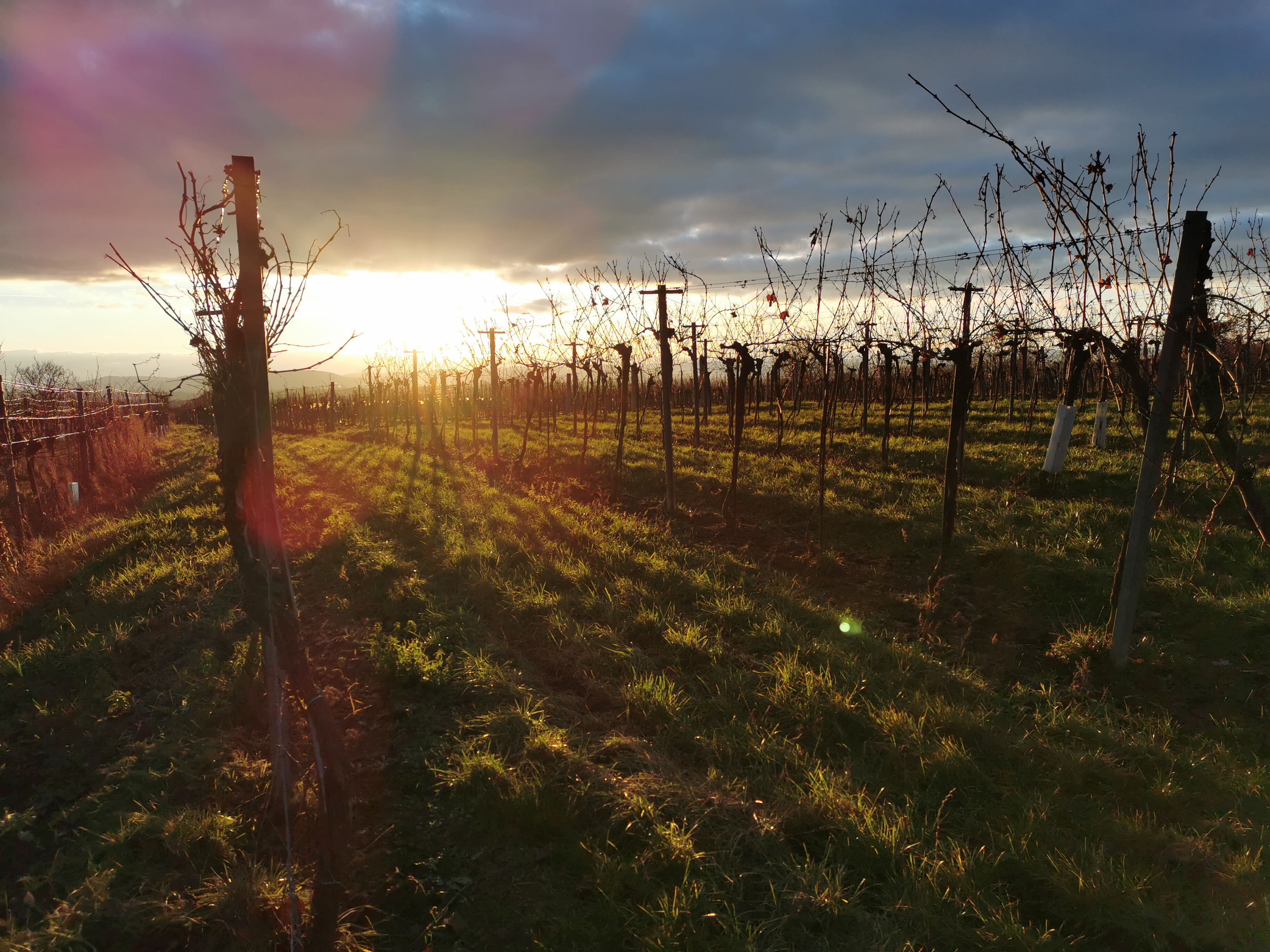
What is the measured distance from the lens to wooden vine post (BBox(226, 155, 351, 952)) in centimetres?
307

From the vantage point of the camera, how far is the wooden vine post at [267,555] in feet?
10.1

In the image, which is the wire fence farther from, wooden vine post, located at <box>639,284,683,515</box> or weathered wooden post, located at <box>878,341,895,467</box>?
weathered wooden post, located at <box>878,341,895,467</box>

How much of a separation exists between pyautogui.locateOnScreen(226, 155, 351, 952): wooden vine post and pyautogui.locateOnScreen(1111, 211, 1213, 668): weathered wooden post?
518 cm

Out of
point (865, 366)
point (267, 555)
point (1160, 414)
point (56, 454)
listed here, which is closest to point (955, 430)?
point (1160, 414)

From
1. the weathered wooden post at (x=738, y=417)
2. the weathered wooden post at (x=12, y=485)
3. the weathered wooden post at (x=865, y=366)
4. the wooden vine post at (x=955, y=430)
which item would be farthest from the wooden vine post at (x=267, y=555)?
the weathered wooden post at (x=12, y=485)

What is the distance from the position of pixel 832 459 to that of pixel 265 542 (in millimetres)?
11131

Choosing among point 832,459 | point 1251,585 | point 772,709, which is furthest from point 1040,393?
point 772,709

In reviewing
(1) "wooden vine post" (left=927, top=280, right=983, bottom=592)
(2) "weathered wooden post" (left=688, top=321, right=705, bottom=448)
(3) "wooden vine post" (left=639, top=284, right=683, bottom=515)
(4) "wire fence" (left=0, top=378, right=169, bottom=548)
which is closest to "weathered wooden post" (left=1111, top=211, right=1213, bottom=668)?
(1) "wooden vine post" (left=927, top=280, right=983, bottom=592)

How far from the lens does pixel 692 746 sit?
4148 millimetres

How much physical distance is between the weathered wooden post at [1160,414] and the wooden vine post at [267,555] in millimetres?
5178

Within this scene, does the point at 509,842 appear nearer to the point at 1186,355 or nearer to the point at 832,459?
the point at 1186,355

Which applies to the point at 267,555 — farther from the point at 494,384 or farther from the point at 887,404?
the point at 494,384

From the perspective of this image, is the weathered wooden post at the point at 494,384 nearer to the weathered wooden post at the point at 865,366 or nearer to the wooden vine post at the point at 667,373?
the wooden vine post at the point at 667,373

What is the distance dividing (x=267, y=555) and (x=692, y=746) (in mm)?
2725
